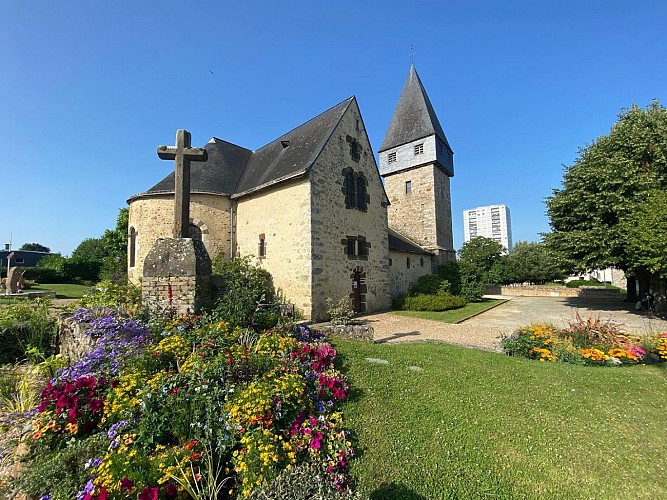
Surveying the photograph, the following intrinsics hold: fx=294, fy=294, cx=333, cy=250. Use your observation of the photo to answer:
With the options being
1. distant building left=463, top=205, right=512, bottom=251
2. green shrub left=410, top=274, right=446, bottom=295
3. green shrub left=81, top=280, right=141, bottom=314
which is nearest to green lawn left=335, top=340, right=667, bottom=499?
green shrub left=81, top=280, right=141, bottom=314

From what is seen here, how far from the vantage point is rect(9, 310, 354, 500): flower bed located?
2336mm

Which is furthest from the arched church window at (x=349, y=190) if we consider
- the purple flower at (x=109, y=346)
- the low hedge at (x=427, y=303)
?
the purple flower at (x=109, y=346)

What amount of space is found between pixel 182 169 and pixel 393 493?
7474mm

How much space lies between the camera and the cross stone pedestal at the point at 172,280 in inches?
244

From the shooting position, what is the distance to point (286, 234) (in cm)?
1297

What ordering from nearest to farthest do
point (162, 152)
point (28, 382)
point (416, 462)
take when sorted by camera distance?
point (416, 462), point (28, 382), point (162, 152)

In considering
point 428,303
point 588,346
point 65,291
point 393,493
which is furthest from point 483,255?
point 65,291

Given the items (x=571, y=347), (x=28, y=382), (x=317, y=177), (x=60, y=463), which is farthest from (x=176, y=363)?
(x=317, y=177)

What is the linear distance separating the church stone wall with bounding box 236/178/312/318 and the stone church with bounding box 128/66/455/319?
4cm

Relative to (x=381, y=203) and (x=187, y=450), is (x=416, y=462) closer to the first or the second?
(x=187, y=450)

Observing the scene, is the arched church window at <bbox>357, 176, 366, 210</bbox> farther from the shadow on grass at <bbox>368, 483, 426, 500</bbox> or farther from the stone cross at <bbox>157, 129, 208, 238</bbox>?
the shadow on grass at <bbox>368, 483, 426, 500</bbox>

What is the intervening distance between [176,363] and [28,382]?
2.39 metres

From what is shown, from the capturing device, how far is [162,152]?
727 centimetres

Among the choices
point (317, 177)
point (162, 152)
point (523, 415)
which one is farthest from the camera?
point (317, 177)
